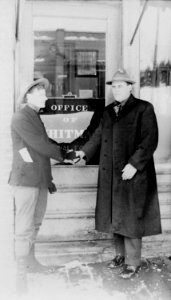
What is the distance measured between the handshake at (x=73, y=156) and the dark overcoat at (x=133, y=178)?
0.88 ft

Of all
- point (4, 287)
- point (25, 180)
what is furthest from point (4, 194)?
point (4, 287)

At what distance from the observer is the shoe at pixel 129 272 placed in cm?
472

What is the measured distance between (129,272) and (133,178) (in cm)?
100

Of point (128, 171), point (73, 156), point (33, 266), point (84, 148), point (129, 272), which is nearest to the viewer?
point (128, 171)

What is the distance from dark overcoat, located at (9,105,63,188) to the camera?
4.47m

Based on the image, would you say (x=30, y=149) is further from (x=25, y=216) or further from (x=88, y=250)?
(x=88, y=250)

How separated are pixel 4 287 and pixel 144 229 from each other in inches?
60.7

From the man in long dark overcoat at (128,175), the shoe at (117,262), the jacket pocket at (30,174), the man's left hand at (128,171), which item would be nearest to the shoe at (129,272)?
the man in long dark overcoat at (128,175)

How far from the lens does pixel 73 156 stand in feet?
17.6

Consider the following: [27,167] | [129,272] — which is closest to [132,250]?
[129,272]

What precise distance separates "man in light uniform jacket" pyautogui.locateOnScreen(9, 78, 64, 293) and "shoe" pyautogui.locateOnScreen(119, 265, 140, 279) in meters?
1.02

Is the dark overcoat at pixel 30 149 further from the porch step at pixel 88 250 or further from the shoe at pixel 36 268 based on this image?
the porch step at pixel 88 250

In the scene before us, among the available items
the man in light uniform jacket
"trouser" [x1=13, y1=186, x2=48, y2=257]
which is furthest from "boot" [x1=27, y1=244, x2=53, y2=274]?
"trouser" [x1=13, y1=186, x2=48, y2=257]

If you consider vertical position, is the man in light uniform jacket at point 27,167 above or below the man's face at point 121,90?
below
